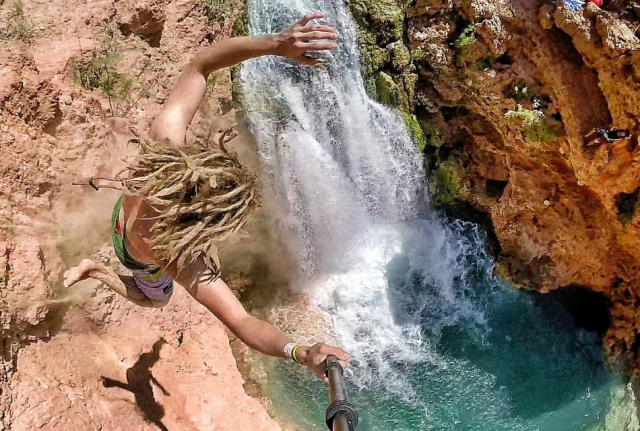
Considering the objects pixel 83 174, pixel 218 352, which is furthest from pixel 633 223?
pixel 83 174

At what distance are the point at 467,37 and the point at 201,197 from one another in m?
3.60

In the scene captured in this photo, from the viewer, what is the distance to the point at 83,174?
3.00m

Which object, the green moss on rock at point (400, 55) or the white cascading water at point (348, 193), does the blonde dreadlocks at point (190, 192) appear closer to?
the white cascading water at point (348, 193)

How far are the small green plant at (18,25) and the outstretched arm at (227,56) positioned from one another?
185 cm

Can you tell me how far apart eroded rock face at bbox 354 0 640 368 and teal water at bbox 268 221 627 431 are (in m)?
0.33

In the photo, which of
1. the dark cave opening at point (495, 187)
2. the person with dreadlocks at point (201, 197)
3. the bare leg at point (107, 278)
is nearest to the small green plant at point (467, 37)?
the dark cave opening at point (495, 187)

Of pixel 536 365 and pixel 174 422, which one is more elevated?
pixel 174 422

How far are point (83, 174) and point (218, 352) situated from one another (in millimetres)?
1600

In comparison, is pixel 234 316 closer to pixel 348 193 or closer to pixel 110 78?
pixel 110 78

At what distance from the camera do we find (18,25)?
3043 mm

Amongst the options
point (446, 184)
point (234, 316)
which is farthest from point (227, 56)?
point (446, 184)

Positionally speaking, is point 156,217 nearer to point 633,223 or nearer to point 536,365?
point 633,223

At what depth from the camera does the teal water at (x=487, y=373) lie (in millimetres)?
4496

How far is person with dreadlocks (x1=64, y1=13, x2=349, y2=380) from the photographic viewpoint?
5.18ft
